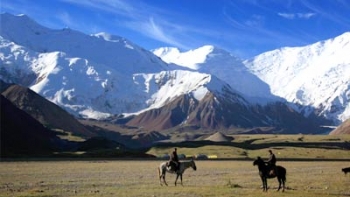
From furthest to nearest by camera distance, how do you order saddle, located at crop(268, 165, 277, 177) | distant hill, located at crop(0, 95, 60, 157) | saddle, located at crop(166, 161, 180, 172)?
distant hill, located at crop(0, 95, 60, 157) < saddle, located at crop(166, 161, 180, 172) < saddle, located at crop(268, 165, 277, 177)

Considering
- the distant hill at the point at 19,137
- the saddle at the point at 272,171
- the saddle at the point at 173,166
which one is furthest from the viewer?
the distant hill at the point at 19,137

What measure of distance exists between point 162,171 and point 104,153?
353 ft

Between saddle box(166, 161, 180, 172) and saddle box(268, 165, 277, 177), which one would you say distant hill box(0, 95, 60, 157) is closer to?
saddle box(166, 161, 180, 172)

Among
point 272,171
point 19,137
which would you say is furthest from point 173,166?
point 19,137

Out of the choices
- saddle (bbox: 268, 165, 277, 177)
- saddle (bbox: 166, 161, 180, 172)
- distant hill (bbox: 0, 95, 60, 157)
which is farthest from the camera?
distant hill (bbox: 0, 95, 60, 157)

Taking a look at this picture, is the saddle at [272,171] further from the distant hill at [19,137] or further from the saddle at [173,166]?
the distant hill at [19,137]

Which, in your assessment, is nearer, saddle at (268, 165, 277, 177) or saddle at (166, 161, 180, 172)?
saddle at (268, 165, 277, 177)

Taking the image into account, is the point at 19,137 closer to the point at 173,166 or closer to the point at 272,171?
the point at 173,166

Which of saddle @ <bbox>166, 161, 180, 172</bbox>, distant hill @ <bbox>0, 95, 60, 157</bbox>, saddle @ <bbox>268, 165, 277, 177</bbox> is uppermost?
distant hill @ <bbox>0, 95, 60, 157</bbox>

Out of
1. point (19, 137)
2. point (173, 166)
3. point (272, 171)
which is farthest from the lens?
point (19, 137)

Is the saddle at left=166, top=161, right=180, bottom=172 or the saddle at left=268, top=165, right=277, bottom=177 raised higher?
the saddle at left=166, top=161, right=180, bottom=172

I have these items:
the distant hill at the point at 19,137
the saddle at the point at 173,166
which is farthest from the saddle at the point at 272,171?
the distant hill at the point at 19,137

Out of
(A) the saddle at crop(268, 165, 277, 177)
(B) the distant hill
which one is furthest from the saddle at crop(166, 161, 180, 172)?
(B) the distant hill

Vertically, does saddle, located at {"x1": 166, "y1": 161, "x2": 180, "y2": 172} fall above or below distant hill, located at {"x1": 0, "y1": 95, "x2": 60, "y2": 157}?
below
